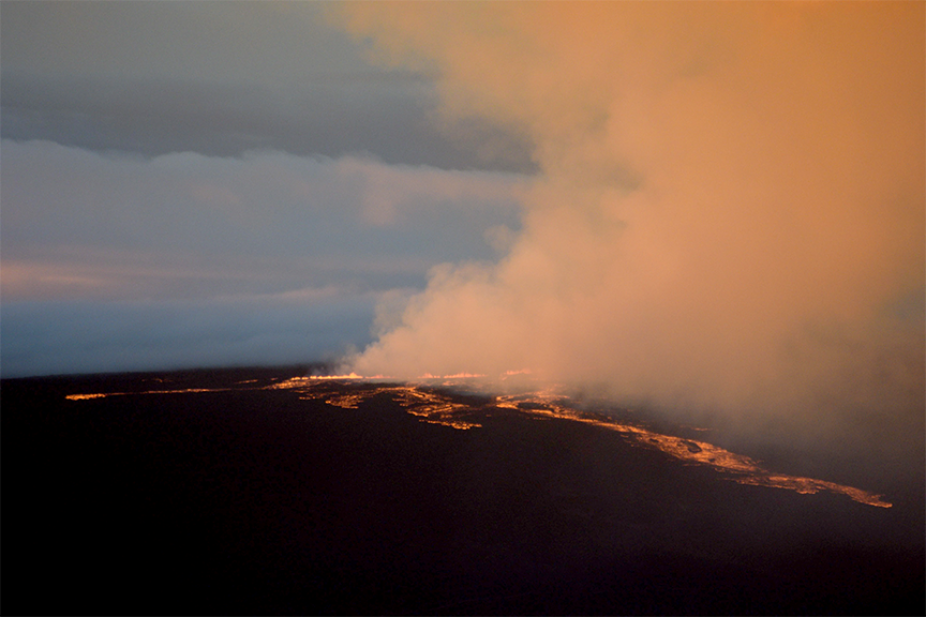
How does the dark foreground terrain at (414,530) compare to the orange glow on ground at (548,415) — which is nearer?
the dark foreground terrain at (414,530)

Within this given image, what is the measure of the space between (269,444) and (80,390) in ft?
62.3

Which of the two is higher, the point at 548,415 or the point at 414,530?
the point at 548,415

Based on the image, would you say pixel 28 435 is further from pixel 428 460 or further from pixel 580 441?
pixel 580 441

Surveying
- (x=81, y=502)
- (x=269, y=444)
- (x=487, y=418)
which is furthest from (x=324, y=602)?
(x=487, y=418)

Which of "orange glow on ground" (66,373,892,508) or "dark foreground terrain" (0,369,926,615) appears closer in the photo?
"dark foreground terrain" (0,369,926,615)

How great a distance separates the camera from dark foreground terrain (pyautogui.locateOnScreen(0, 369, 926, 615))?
11125mm

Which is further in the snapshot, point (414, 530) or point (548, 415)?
point (548, 415)

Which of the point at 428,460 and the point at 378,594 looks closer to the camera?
the point at 378,594

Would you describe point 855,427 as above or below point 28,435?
above

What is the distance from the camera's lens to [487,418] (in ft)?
87.4

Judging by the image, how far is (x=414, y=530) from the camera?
45.6 ft

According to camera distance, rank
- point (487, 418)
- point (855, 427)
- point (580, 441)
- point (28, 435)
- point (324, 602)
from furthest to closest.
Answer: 1. point (487, 418)
2. point (855, 427)
3. point (580, 441)
4. point (28, 435)
5. point (324, 602)

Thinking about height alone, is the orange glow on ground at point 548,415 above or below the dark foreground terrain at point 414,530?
above

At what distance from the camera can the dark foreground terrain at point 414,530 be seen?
11.1 m
